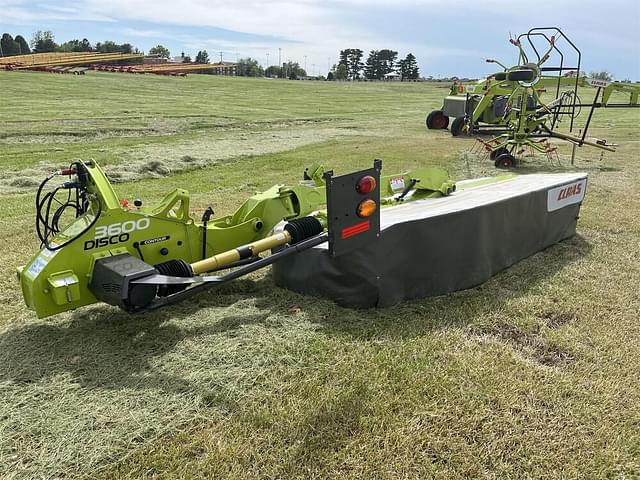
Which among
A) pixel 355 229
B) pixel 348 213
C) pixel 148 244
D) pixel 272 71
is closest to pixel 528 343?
pixel 355 229

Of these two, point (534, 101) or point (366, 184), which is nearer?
point (366, 184)

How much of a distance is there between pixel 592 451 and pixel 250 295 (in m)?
2.49

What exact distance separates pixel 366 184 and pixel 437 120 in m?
16.3

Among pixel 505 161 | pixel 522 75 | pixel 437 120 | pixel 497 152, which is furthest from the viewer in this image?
pixel 437 120

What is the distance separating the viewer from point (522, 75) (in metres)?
10.3

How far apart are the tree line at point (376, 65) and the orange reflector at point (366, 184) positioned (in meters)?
122

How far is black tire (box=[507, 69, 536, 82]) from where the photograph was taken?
33.5ft

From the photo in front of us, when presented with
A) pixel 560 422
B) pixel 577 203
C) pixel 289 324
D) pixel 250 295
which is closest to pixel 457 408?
pixel 560 422

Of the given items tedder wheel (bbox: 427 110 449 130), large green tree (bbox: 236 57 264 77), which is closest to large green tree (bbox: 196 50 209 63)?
large green tree (bbox: 236 57 264 77)

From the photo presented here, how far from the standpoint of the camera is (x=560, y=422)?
108 inches

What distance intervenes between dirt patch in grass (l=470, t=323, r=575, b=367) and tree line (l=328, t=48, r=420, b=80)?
121637 mm

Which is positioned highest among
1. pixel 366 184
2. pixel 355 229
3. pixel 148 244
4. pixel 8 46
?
pixel 8 46

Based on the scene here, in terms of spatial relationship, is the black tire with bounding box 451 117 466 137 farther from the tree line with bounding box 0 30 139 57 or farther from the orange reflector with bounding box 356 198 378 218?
the tree line with bounding box 0 30 139 57

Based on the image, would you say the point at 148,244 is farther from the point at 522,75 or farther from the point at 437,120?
the point at 437,120
